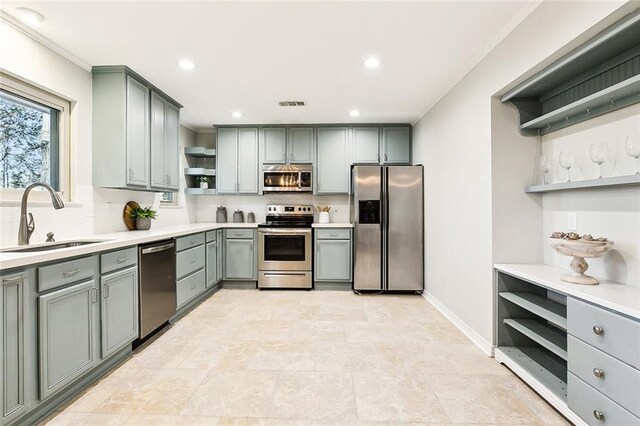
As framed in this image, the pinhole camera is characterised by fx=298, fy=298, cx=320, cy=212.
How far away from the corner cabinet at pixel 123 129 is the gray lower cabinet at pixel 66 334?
4.15ft

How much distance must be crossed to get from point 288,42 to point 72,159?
2.15 metres

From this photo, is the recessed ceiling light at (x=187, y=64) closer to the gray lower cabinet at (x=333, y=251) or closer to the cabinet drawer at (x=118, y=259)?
the cabinet drawer at (x=118, y=259)

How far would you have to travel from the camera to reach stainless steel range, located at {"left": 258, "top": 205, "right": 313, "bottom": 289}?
4.32 metres

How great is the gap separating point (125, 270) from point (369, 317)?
7.80 ft

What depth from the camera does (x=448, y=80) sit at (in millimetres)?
2998

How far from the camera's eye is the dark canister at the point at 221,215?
16.1ft

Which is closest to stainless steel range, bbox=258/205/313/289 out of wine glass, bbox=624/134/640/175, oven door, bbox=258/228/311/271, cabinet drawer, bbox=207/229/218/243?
oven door, bbox=258/228/311/271

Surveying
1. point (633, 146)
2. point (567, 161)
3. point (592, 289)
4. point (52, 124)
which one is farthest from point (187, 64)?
point (592, 289)

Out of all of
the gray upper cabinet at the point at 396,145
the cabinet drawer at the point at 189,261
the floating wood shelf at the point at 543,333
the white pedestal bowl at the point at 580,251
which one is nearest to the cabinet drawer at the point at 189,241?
the cabinet drawer at the point at 189,261

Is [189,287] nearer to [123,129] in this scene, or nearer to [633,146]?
[123,129]

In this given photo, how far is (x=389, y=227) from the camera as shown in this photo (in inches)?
161

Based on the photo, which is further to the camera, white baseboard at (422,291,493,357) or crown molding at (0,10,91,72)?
white baseboard at (422,291,493,357)

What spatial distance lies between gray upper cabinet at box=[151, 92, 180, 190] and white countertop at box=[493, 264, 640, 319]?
351 centimetres

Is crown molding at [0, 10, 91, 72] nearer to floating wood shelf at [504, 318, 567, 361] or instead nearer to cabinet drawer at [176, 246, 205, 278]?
cabinet drawer at [176, 246, 205, 278]
